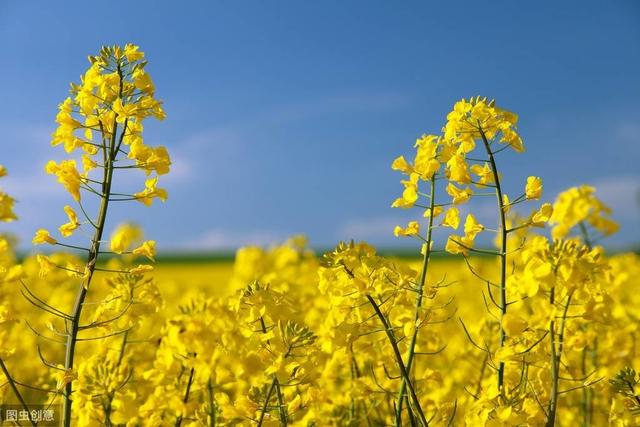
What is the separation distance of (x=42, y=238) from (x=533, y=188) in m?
2.22

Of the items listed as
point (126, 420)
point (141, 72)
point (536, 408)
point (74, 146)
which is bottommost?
point (126, 420)

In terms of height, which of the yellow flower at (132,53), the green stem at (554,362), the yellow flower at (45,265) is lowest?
the green stem at (554,362)

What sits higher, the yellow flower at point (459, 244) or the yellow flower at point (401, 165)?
the yellow flower at point (401, 165)

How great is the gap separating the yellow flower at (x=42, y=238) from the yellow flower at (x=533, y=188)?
2137 mm

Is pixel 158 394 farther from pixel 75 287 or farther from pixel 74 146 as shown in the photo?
pixel 75 287

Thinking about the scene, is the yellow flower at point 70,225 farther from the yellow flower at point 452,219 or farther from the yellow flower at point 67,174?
the yellow flower at point 452,219

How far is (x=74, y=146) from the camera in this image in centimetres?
307

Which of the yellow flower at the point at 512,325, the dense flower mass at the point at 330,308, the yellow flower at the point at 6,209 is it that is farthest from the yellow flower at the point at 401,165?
the yellow flower at the point at 6,209

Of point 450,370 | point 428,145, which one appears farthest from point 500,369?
point 450,370

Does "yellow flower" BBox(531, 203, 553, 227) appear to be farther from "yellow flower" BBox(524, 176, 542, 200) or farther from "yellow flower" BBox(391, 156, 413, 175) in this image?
"yellow flower" BBox(391, 156, 413, 175)

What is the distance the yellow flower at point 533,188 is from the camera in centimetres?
289

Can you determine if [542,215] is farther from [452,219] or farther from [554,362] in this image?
[554,362]

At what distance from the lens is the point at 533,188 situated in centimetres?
291

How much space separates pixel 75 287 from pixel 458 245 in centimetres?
696
